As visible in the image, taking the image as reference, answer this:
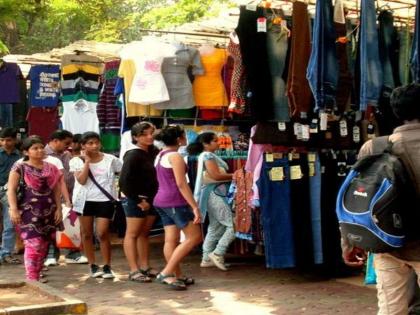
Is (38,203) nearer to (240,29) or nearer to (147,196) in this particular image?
(147,196)

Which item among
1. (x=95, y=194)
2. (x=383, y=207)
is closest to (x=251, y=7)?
(x=95, y=194)

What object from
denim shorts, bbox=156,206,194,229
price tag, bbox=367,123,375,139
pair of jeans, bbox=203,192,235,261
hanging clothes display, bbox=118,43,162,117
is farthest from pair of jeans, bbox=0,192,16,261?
price tag, bbox=367,123,375,139

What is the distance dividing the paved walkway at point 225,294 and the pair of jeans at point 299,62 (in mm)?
1753

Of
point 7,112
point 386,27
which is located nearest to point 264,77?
point 386,27

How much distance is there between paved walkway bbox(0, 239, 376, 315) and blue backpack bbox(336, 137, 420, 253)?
271 cm

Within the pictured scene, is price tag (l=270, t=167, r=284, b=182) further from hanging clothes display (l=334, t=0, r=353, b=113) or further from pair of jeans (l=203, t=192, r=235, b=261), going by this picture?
pair of jeans (l=203, t=192, r=235, b=261)

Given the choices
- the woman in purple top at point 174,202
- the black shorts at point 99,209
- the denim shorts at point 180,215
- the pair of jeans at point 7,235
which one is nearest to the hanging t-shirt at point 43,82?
the pair of jeans at point 7,235

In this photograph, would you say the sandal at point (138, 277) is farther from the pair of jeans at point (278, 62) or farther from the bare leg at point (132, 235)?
the pair of jeans at point (278, 62)

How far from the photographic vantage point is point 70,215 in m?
9.31

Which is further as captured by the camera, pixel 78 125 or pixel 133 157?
pixel 78 125

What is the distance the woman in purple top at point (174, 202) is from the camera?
24.5 feet

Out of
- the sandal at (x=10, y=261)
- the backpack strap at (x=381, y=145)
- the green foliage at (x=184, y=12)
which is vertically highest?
the green foliage at (x=184, y=12)

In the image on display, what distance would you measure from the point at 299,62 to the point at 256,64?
1.40ft

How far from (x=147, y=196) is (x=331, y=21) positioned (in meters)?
2.68
